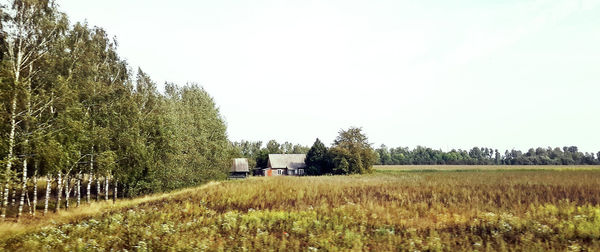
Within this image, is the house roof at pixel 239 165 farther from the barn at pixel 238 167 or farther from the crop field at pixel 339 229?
the crop field at pixel 339 229

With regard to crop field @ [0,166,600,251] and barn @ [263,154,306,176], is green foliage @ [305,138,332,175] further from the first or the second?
crop field @ [0,166,600,251]

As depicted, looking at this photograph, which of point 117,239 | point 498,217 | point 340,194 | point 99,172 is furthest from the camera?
point 99,172

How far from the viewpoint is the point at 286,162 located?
276 feet

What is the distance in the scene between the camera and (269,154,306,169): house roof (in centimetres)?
8300

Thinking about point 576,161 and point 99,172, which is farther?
point 576,161

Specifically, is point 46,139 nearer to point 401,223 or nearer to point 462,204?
point 401,223

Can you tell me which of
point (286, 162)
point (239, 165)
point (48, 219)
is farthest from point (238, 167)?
point (48, 219)

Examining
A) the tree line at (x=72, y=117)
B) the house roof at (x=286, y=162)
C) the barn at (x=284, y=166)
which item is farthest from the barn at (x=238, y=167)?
the tree line at (x=72, y=117)

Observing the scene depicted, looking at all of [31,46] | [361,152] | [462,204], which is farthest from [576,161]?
[31,46]

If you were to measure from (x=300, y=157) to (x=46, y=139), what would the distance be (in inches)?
2754

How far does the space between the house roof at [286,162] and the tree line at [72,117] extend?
→ 151 feet

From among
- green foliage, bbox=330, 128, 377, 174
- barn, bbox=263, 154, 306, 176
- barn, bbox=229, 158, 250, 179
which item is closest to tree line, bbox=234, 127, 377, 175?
green foliage, bbox=330, 128, 377, 174

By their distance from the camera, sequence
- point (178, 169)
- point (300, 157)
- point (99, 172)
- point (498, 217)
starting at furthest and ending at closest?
point (300, 157), point (178, 169), point (99, 172), point (498, 217)

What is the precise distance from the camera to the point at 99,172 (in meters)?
24.0
